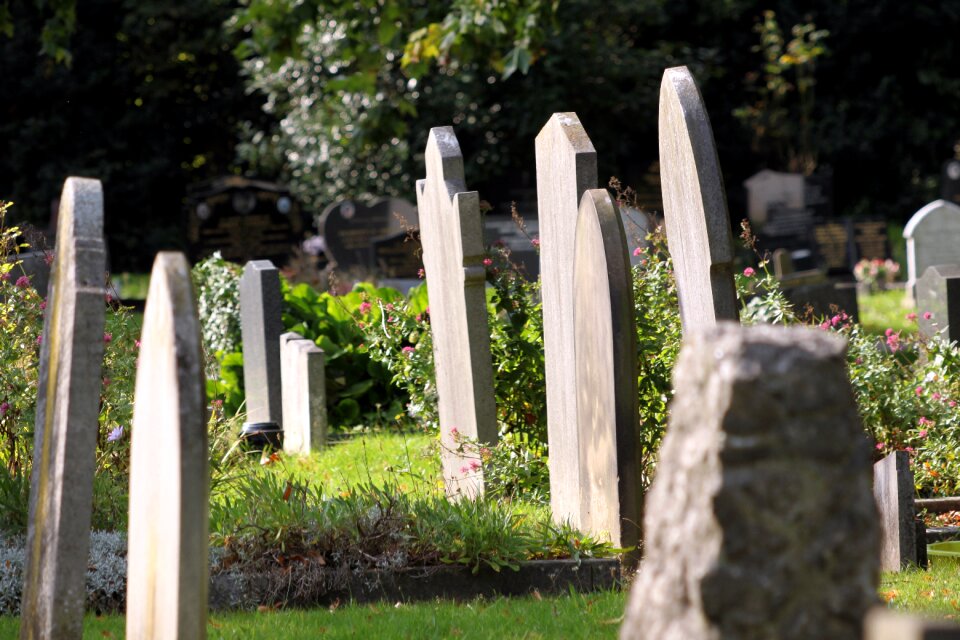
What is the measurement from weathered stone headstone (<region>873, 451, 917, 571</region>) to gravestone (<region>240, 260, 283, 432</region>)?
14.5ft

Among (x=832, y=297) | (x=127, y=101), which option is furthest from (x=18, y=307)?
(x=127, y=101)

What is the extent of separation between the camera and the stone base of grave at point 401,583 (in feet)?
14.0

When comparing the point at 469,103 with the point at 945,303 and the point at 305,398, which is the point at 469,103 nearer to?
the point at 305,398

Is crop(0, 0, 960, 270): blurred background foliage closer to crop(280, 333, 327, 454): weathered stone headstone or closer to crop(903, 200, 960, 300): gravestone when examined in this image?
crop(903, 200, 960, 300): gravestone

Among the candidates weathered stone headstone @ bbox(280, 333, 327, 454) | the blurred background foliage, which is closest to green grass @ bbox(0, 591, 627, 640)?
weathered stone headstone @ bbox(280, 333, 327, 454)

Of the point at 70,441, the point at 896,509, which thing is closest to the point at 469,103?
the point at 896,509

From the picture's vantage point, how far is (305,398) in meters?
7.83

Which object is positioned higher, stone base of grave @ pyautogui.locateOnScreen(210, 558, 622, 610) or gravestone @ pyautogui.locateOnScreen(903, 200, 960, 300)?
gravestone @ pyautogui.locateOnScreen(903, 200, 960, 300)

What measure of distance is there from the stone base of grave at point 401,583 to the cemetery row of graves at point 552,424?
16 mm

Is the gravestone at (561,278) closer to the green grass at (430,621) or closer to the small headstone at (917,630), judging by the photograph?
the green grass at (430,621)

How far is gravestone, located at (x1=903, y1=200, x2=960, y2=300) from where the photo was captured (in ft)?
47.6

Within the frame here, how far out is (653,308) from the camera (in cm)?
553

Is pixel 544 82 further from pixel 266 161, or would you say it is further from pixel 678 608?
pixel 678 608

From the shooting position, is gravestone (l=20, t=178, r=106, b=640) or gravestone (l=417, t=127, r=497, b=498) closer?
gravestone (l=20, t=178, r=106, b=640)
